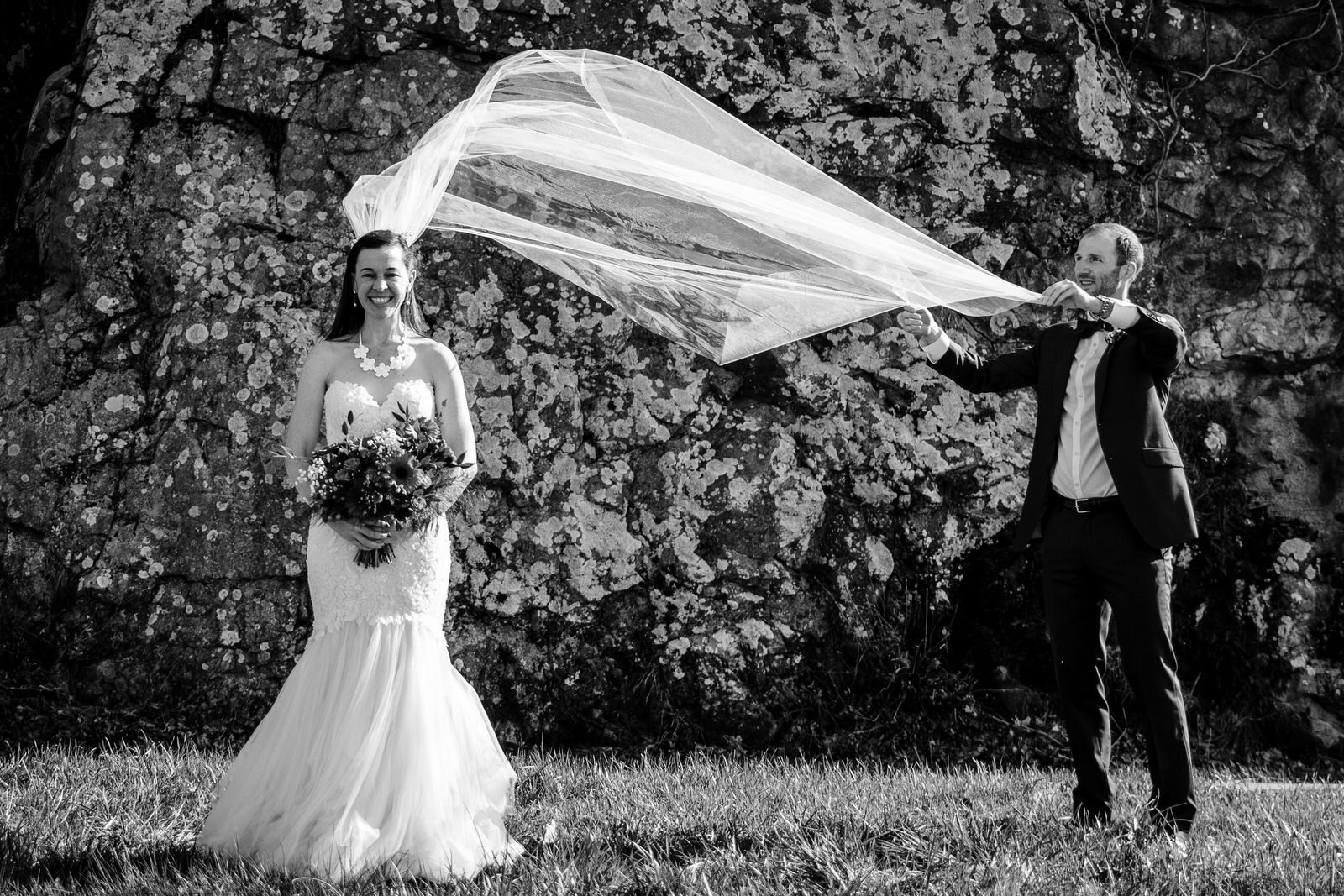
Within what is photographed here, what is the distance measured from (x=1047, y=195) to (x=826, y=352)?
57.6 inches

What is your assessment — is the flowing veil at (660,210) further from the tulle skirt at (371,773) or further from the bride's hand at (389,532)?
the tulle skirt at (371,773)

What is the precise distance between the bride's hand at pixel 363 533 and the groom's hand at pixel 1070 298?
93.3 inches

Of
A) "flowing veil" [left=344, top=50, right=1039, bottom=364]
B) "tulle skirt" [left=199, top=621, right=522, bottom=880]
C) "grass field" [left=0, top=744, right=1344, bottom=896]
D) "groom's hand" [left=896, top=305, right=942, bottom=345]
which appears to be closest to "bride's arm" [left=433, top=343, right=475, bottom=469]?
"flowing veil" [left=344, top=50, right=1039, bottom=364]

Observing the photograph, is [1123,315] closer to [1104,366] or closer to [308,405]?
[1104,366]

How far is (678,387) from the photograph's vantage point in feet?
19.0

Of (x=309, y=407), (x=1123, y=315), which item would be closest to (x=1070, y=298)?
(x=1123, y=315)

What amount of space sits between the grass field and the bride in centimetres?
15

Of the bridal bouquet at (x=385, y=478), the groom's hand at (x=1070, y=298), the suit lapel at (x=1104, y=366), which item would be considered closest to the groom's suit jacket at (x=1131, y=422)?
the suit lapel at (x=1104, y=366)

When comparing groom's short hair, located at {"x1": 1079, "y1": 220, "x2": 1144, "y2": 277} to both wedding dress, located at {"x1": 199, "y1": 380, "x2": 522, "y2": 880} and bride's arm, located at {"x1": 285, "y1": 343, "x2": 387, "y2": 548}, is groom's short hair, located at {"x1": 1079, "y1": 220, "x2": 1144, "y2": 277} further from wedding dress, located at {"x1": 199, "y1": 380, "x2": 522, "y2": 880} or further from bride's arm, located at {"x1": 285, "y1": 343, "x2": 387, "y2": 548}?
bride's arm, located at {"x1": 285, "y1": 343, "x2": 387, "y2": 548}

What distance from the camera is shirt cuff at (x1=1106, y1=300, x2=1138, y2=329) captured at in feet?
13.2

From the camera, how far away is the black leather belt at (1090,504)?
4.14 m

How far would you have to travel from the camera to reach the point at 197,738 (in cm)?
523

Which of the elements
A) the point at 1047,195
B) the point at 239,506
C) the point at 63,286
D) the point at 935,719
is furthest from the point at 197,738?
the point at 1047,195

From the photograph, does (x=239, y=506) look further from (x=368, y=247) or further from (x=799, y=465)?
(x=799, y=465)
